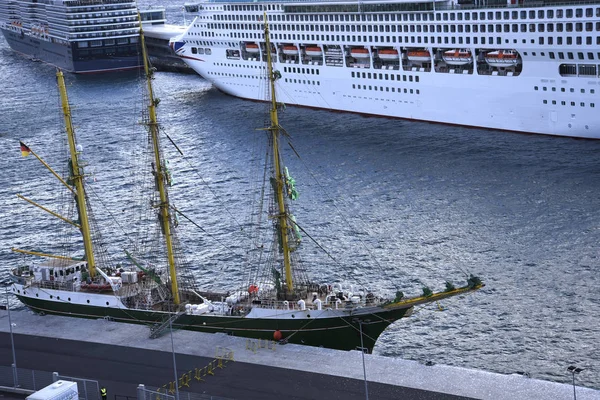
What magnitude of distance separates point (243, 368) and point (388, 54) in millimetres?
73186

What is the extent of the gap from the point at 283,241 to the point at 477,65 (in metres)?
56.5

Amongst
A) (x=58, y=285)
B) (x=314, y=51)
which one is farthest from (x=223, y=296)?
(x=314, y=51)

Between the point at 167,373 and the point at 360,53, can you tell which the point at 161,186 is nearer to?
the point at 167,373

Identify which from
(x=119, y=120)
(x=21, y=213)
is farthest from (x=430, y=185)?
(x=119, y=120)

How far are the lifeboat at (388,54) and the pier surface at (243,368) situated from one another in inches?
2645

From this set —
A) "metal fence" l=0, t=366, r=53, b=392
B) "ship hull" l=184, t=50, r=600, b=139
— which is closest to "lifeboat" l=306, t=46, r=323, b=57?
"ship hull" l=184, t=50, r=600, b=139

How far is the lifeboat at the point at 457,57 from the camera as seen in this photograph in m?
111

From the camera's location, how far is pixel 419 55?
116 meters

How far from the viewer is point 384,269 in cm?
7156

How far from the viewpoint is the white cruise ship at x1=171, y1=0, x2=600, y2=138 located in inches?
4021

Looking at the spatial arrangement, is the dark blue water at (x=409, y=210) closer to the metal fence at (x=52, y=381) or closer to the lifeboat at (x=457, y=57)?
the lifeboat at (x=457, y=57)

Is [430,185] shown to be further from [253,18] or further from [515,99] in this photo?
[253,18]

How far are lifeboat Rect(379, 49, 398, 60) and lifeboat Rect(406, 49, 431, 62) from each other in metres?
2.09

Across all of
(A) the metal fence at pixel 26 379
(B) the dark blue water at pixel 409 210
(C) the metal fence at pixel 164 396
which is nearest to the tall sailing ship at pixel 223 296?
(B) the dark blue water at pixel 409 210
